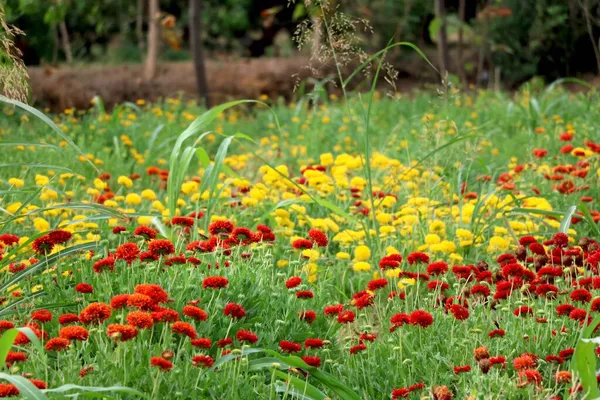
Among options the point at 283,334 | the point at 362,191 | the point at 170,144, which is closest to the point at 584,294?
the point at 283,334

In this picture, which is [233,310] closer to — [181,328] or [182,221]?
[181,328]

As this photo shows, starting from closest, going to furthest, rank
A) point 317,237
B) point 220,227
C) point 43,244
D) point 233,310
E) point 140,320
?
1. point 140,320
2. point 233,310
3. point 43,244
4. point 220,227
5. point 317,237

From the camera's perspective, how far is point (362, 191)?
5.28 meters

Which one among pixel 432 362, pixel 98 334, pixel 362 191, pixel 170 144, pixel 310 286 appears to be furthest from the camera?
pixel 170 144

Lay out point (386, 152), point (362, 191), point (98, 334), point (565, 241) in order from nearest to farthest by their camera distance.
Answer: point (98, 334) → point (565, 241) → point (362, 191) → point (386, 152)

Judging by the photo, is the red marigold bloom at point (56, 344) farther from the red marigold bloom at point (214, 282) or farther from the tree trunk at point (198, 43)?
the tree trunk at point (198, 43)

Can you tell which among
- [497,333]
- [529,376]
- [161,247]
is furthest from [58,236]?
[529,376]

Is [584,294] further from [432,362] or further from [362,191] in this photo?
[362,191]

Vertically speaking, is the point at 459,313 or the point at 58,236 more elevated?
the point at 58,236

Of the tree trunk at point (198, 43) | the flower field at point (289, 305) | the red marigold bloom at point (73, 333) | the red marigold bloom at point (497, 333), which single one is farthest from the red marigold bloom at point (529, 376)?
the tree trunk at point (198, 43)

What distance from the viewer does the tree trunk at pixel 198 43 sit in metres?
9.45

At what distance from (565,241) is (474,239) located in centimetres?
75

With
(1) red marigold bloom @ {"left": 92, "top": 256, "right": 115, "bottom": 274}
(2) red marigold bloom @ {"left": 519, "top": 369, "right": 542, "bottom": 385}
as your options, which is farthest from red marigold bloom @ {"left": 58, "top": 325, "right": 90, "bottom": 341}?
(2) red marigold bloom @ {"left": 519, "top": 369, "right": 542, "bottom": 385}

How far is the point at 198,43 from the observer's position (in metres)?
9.77
